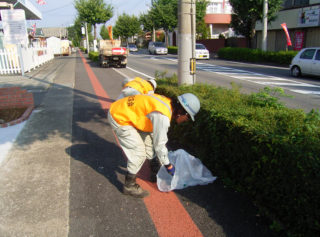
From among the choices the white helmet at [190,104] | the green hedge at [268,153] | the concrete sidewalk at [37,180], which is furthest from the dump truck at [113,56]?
the white helmet at [190,104]

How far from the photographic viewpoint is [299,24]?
2409cm

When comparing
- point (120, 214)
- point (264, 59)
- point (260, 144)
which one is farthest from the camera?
point (264, 59)

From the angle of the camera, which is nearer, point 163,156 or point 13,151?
point 163,156

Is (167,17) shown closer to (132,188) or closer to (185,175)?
(185,175)

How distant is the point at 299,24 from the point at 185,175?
989 inches

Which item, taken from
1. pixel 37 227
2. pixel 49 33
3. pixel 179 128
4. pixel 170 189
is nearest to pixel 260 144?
pixel 170 189

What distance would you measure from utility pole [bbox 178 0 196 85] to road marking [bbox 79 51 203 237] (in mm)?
2700

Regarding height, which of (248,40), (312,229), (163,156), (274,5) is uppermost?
(274,5)

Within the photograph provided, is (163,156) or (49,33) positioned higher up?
(49,33)

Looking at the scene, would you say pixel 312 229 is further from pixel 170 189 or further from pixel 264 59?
pixel 264 59

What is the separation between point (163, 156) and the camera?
10.1 ft

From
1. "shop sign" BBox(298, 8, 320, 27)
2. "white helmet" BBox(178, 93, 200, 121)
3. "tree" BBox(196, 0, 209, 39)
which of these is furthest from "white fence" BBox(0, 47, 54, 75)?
"tree" BBox(196, 0, 209, 39)

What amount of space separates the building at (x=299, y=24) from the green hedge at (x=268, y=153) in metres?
22.5

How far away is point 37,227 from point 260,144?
2.37 metres
